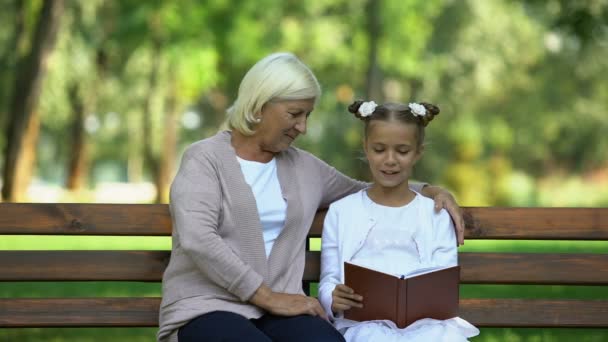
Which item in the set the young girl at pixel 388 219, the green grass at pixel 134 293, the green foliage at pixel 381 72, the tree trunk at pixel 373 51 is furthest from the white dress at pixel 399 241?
the tree trunk at pixel 373 51

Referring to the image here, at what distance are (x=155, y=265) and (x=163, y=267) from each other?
3 cm

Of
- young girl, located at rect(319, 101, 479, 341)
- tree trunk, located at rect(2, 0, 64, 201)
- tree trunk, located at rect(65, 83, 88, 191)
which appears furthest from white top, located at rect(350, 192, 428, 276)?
tree trunk, located at rect(65, 83, 88, 191)

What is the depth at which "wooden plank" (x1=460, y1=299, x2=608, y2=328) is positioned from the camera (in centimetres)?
443

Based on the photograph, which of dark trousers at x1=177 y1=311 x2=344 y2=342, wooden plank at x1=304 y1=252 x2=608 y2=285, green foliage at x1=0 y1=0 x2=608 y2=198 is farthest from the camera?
green foliage at x1=0 y1=0 x2=608 y2=198

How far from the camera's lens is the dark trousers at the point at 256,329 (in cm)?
366

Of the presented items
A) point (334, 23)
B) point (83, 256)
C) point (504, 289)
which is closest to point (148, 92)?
point (334, 23)

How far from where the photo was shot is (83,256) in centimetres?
430

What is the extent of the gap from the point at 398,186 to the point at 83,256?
133 centimetres

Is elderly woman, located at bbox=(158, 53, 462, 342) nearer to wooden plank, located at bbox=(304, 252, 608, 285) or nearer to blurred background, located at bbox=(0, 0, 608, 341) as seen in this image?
wooden plank, located at bbox=(304, 252, 608, 285)

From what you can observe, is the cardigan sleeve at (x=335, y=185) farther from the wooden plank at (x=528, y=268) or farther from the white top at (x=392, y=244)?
the wooden plank at (x=528, y=268)

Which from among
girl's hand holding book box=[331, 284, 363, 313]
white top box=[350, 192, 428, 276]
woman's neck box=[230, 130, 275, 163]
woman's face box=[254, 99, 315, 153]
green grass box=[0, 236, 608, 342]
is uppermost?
woman's face box=[254, 99, 315, 153]

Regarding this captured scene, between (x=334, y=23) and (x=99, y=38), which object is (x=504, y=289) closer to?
(x=99, y=38)

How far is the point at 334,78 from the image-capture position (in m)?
28.7

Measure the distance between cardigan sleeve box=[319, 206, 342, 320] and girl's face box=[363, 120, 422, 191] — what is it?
0.26m
